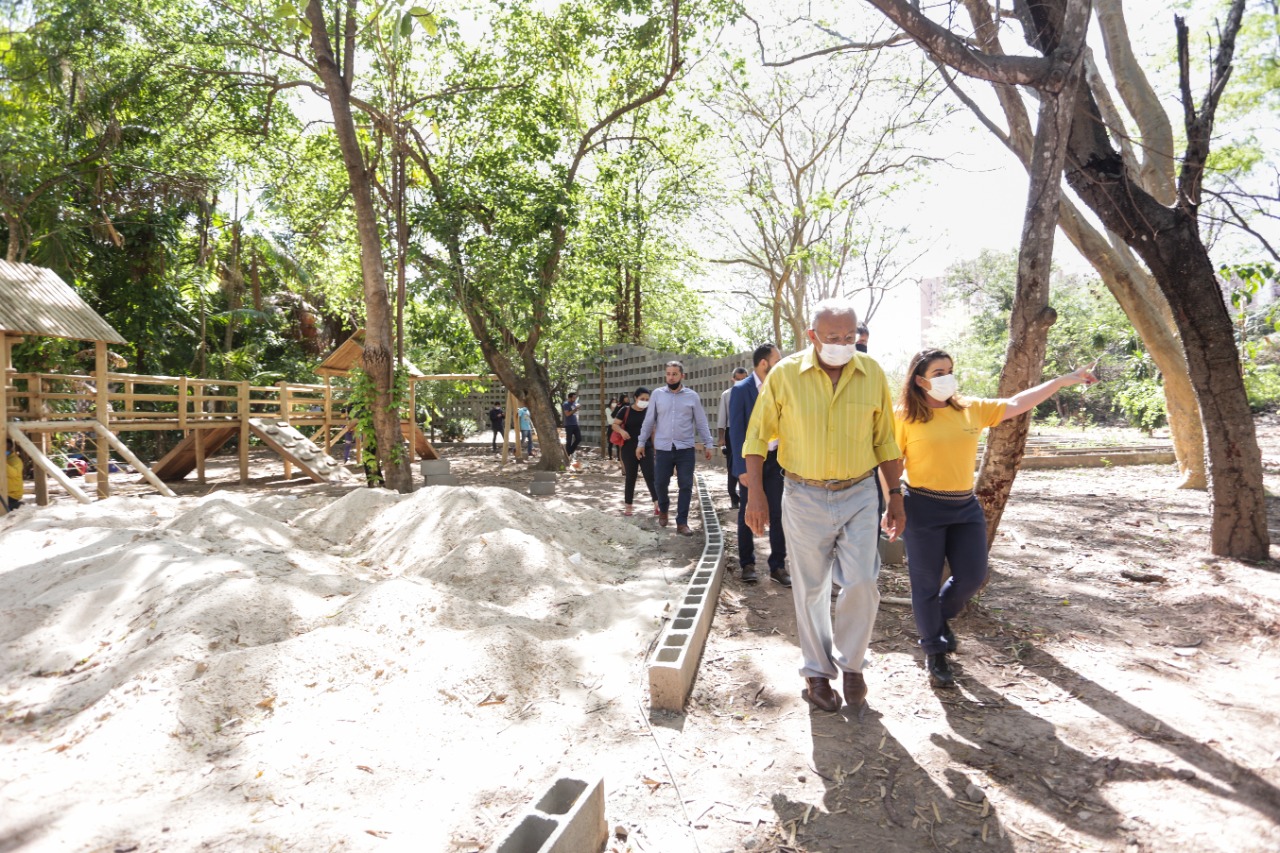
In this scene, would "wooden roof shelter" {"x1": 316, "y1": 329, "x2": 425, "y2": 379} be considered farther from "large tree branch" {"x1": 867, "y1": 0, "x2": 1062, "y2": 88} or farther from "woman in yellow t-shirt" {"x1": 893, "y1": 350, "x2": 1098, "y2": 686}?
"woman in yellow t-shirt" {"x1": 893, "y1": 350, "x2": 1098, "y2": 686}

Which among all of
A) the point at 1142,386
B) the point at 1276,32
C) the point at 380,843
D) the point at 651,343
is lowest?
the point at 380,843

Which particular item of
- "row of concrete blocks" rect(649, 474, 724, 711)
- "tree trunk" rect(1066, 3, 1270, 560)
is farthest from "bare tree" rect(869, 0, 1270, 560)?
"row of concrete blocks" rect(649, 474, 724, 711)

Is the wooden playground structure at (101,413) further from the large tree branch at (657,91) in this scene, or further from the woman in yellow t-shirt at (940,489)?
the woman in yellow t-shirt at (940,489)

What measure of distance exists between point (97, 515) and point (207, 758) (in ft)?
15.5

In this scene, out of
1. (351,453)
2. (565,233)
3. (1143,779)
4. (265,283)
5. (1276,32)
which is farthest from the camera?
(265,283)

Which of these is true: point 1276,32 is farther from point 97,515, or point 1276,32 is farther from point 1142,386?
point 97,515

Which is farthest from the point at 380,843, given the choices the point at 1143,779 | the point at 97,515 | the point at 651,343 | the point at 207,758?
the point at 651,343

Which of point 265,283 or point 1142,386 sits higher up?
point 265,283

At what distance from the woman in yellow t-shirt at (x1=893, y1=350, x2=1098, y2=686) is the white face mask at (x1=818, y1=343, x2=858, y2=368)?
0.52 metres

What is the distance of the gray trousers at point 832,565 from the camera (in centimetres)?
289

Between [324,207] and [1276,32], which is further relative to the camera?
[324,207]

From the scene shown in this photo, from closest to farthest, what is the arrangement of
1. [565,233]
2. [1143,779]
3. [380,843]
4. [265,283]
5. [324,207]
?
[380,843], [1143,779], [565,233], [324,207], [265,283]

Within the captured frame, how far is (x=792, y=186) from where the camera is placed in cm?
1781

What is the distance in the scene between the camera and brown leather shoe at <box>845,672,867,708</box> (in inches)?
119
